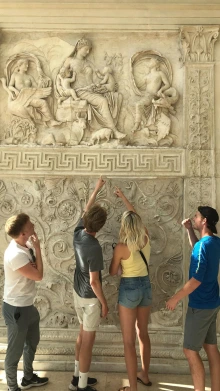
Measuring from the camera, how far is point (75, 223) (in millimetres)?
4379

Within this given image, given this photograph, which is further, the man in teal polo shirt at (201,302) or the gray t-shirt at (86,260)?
the gray t-shirt at (86,260)

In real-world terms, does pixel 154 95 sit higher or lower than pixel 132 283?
higher

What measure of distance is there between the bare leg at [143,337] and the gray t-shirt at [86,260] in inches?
21.2

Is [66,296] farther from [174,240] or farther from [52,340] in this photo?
[174,240]

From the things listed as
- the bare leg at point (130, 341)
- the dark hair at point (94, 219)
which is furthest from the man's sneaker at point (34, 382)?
the dark hair at point (94, 219)

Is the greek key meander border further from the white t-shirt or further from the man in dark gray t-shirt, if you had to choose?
the white t-shirt

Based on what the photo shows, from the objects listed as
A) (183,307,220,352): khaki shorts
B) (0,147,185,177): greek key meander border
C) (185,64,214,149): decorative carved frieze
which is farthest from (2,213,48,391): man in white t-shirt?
(185,64,214,149): decorative carved frieze

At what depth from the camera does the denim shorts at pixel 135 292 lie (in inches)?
134

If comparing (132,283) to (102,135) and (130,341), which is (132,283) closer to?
(130,341)

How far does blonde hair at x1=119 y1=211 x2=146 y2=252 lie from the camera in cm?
340

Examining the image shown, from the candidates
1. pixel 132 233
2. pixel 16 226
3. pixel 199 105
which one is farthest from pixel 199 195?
pixel 16 226

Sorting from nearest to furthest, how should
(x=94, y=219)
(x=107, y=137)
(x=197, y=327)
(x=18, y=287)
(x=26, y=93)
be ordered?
1. (x=197, y=327)
2. (x=18, y=287)
3. (x=94, y=219)
4. (x=107, y=137)
5. (x=26, y=93)

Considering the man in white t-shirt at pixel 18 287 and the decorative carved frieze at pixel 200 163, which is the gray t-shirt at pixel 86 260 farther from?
the decorative carved frieze at pixel 200 163

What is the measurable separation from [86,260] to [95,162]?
56.6 inches
